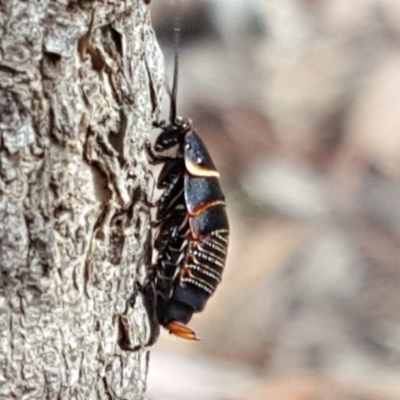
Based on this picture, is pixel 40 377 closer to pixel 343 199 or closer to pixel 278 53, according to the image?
Answer: pixel 343 199

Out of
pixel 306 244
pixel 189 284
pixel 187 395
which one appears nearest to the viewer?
pixel 189 284

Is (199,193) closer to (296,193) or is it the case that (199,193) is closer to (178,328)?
(178,328)

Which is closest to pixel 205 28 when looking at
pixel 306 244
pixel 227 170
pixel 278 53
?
pixel 278 53

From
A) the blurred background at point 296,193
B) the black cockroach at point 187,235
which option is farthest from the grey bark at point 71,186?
the blurred background at point 296,193

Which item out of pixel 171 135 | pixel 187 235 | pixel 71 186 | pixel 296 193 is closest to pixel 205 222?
pixel 187 235

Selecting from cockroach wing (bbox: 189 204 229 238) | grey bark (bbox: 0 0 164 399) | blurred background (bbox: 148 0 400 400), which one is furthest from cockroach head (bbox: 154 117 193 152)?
blurred background (bbox: 148 0 400 400)
